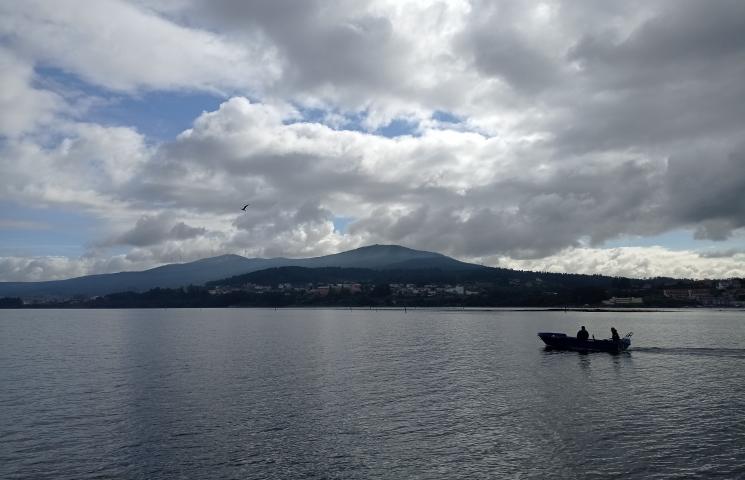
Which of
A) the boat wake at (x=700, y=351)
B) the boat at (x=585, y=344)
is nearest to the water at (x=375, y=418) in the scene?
the boat wake at (x=700, y=351)

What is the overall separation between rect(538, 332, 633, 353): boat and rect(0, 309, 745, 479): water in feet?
19.8

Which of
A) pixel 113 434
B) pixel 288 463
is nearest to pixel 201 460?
pixel 288 463

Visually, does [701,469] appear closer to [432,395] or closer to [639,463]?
[639,463]

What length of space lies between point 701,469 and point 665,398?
1885 centimetres

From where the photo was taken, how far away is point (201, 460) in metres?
29.2

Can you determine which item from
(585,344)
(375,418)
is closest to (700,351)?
(585,344)

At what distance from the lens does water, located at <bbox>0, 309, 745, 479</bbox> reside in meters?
28.2

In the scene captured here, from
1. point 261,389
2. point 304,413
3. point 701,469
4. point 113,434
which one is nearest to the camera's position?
point 701,469

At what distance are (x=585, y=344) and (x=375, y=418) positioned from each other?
182ft

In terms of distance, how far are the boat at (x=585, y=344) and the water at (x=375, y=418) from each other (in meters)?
6.03

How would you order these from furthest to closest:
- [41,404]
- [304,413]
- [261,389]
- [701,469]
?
[261,389] < [41,404] < [304,413] < [701,469]

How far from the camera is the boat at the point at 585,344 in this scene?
7912 cm

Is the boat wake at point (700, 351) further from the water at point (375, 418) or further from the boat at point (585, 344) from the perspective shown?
the boat at point (585, 344)

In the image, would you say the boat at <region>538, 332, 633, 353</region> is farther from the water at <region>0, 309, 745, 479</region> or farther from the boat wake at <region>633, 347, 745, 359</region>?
the water at <region>0, 309, 745, 479</region>
